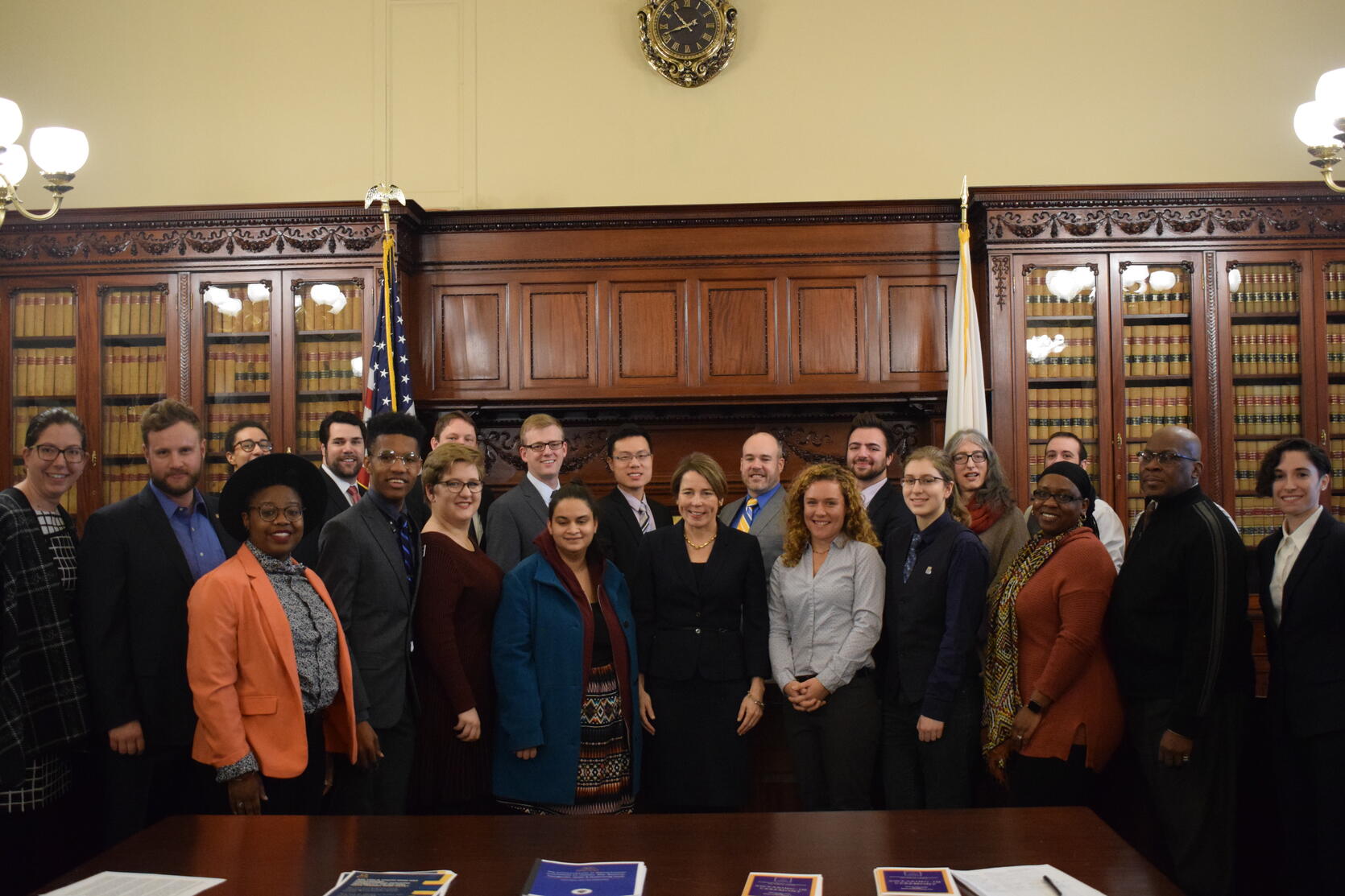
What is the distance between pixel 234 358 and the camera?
622 centimetres

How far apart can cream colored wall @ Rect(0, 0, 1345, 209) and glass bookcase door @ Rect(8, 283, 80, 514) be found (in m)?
0.94

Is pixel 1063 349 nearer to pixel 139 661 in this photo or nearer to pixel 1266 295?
pixel 1266 295

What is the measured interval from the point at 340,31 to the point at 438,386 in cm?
252

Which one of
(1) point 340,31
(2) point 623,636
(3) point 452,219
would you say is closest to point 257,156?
(1) point 340,31

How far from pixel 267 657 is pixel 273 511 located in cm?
37

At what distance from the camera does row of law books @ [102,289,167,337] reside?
246 inches

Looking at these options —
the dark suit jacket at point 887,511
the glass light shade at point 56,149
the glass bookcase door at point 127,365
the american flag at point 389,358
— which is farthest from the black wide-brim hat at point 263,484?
the glass bookcase door at point 127,365

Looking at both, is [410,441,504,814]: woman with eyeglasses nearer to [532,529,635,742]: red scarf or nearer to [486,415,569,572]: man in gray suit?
[532,529,635,742]: red scarf

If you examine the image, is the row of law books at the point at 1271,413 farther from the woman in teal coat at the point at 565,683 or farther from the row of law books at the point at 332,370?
the row of law books at the point at 332,370

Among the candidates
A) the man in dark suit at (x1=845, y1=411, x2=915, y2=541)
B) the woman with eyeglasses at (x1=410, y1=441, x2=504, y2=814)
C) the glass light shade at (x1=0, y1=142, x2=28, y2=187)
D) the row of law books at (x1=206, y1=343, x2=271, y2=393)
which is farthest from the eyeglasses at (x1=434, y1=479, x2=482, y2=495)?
the row of law books at (x1=206, y1=343, x2=271, y2=393)

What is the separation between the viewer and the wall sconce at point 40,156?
410 centimetres

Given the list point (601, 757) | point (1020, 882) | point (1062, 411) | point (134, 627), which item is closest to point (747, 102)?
point (1062, 411)

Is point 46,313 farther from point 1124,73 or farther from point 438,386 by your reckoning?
point 1124,73

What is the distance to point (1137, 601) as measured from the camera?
3000 millimetres
